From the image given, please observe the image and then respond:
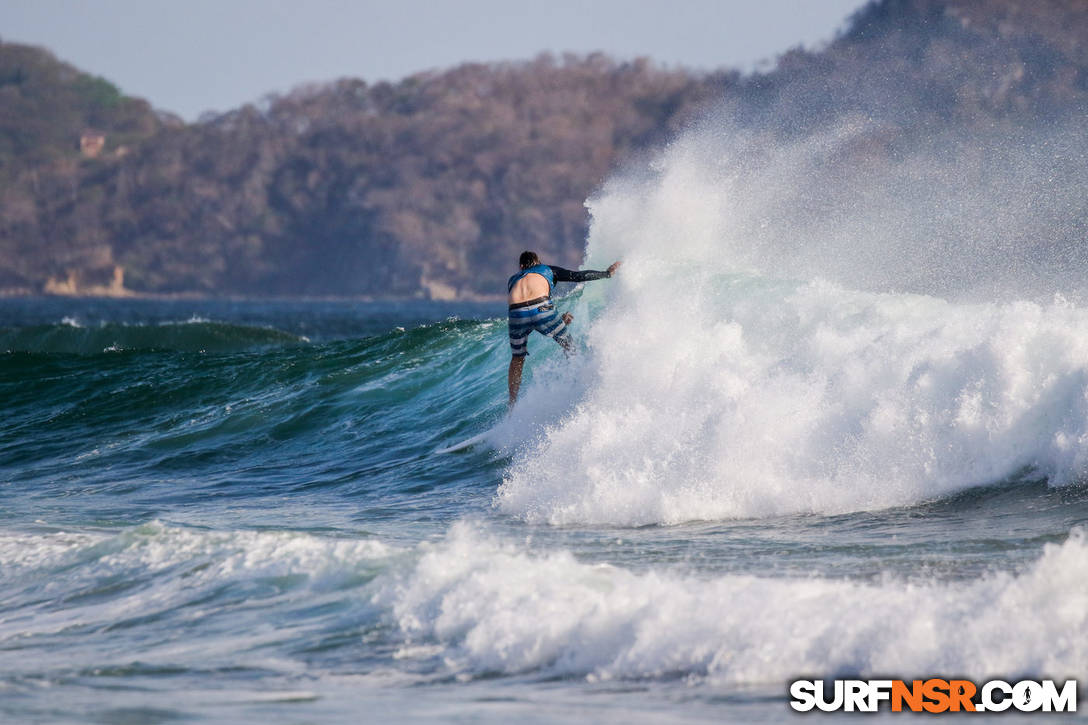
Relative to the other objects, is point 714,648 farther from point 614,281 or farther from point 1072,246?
point 1072,246

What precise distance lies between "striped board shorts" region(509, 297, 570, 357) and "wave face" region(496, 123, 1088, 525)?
14.2 inches

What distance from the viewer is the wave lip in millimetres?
5441

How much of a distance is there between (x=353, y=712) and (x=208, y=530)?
4.39 metres

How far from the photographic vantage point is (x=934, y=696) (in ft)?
16.9

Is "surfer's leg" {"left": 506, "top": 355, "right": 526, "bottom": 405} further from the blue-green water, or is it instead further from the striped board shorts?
the blue-green water

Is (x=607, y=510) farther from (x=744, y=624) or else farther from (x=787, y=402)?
(x=744, y=624)

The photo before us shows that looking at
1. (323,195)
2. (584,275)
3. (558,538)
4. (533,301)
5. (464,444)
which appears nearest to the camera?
(558,538)

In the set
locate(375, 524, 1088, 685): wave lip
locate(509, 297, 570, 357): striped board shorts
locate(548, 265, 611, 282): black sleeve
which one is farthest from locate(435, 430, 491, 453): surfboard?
locate(375, 524, 1088, 685): wave lip

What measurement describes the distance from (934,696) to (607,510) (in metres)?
4.45

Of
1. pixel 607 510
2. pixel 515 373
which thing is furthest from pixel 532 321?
pixel 607 510

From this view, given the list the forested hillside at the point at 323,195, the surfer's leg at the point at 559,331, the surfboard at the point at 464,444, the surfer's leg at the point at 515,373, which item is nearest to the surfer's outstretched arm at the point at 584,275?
the surfer's leg at the point at 559,331

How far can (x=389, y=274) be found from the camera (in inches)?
4862

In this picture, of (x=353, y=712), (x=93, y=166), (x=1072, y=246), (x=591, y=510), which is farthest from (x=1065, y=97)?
(x=93, y=166)

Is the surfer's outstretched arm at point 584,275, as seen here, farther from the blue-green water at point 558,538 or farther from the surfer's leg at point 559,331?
the blue-green water at point 558,538
